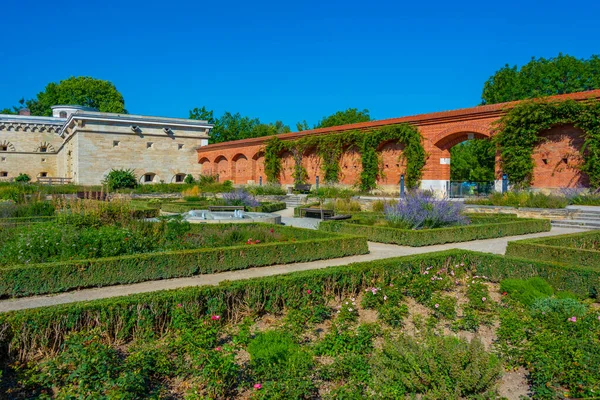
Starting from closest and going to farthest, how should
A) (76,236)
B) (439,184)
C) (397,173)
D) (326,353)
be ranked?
(326,353)
(76,236)
(439,184)
(397,173)

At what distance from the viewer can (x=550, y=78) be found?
103ft

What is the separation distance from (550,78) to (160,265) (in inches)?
1258

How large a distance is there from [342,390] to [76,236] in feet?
18.3

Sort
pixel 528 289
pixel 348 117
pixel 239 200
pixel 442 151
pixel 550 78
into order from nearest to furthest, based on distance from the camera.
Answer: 1. pixel 528 289
2. pixel 239 200
3. pixel 442 151
4. pixel 550 78
5. pixel 348 117

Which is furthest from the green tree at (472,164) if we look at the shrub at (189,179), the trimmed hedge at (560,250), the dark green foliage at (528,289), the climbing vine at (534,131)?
the dark green foliage at (528,289)

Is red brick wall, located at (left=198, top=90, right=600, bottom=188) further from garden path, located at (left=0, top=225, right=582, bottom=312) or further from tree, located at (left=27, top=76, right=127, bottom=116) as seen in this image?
tree, located at (left=27, top=76, right=127, bottom=116)

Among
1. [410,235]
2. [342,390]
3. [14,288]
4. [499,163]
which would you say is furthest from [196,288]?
[499,163]

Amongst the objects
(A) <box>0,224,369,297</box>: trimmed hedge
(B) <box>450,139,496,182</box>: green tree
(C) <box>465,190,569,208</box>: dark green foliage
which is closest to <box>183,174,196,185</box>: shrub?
(B) <box>450,139,496,182</box>: green tree

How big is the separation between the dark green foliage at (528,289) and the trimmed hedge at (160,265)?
3089 mm

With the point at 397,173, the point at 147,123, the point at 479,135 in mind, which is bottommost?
the point at 397,173

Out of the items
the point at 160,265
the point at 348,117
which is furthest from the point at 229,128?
the point at 160,265

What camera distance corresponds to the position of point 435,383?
3.31 metres

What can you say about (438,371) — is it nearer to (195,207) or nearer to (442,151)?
(195,207)

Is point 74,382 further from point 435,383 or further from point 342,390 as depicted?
point 435,383
